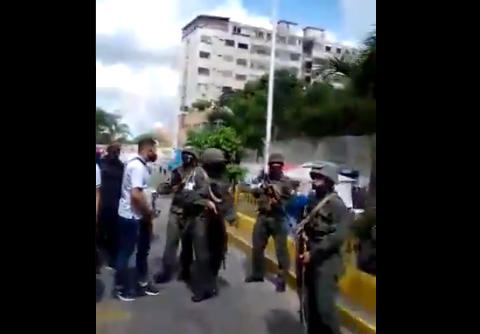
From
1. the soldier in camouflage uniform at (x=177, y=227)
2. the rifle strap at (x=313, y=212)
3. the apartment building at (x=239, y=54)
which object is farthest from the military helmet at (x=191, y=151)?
the rifle strap at (x=313, y=212)

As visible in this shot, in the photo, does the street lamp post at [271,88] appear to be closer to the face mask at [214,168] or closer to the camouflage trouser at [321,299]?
the face mask at [214,168]

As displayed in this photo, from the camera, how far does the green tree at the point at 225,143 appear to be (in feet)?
5.47

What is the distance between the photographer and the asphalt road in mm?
1653

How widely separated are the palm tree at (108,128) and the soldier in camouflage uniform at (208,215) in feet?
0.71

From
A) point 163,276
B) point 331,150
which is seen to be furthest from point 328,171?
point 163,276

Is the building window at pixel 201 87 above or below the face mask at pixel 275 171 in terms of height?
above

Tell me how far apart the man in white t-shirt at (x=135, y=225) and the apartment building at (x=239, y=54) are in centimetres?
20

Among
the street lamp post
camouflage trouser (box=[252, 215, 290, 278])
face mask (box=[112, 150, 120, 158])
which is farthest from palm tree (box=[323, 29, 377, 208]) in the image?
face mask (box=[112, 150, 120, 158])

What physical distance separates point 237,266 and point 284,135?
14.6 inches

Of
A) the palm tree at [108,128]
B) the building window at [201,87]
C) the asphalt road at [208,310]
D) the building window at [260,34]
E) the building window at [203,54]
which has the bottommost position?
the asphalt road at [208,310]

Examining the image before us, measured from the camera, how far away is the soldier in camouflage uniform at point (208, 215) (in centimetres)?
167

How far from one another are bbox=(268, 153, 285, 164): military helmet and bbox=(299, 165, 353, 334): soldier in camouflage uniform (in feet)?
0.29

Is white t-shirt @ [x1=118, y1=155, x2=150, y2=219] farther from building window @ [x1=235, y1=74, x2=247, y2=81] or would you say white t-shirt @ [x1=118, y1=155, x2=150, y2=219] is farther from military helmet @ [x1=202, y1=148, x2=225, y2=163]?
building window @ [x1=235, y1=74, x2=247, y2=81]

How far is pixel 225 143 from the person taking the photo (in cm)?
168
